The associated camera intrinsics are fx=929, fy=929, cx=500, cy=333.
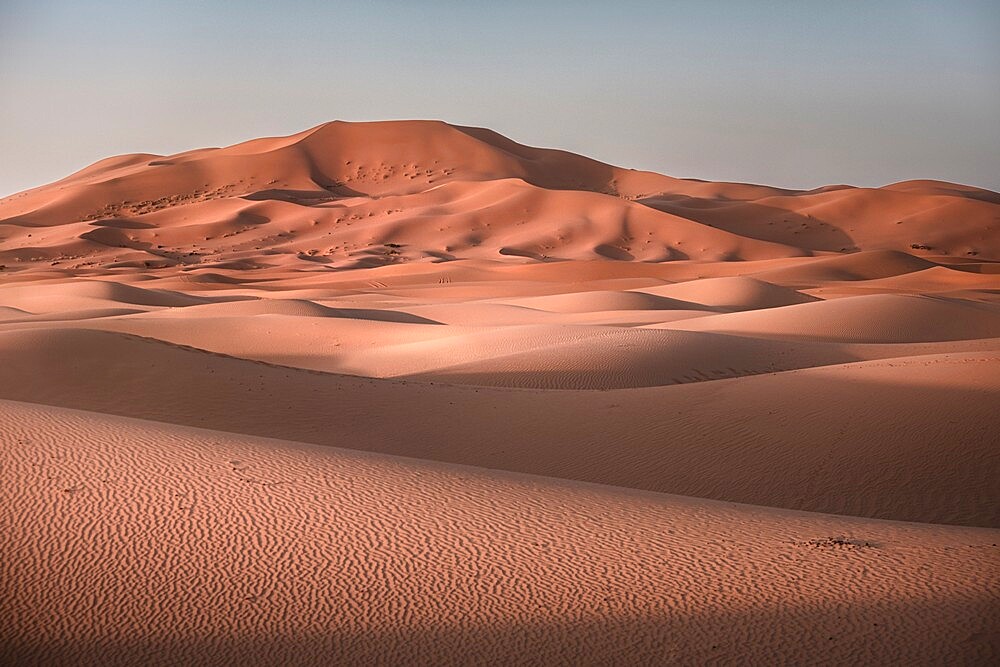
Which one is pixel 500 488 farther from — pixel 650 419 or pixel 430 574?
pixel 650 419

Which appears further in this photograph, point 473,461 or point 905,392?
point 905,392

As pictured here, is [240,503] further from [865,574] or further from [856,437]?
[856,437]

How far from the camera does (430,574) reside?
11.1 feet

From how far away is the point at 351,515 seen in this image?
3.94 m

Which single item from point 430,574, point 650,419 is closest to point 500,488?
point 430,574

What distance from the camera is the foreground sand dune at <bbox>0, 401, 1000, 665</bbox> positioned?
114 inches

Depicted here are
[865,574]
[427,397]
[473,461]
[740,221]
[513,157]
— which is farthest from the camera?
[513,157]

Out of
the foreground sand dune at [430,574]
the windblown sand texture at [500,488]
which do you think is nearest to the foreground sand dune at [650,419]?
the windblown sand texture at [500,488]

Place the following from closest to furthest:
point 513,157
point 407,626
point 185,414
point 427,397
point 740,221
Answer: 1. point 407,626
2. point 185,414
3. point 427,397
4. point 740,221
5. point 513,157

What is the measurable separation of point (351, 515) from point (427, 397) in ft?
17.9

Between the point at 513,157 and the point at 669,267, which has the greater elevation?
the point at 513,157

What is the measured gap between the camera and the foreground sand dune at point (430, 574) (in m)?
2.90

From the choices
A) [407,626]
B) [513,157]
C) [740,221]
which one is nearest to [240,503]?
[407,626]

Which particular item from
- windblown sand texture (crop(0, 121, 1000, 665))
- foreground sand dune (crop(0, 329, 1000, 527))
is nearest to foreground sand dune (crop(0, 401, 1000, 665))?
windblown sand texture (crop(0, 121, 1000, 665))
